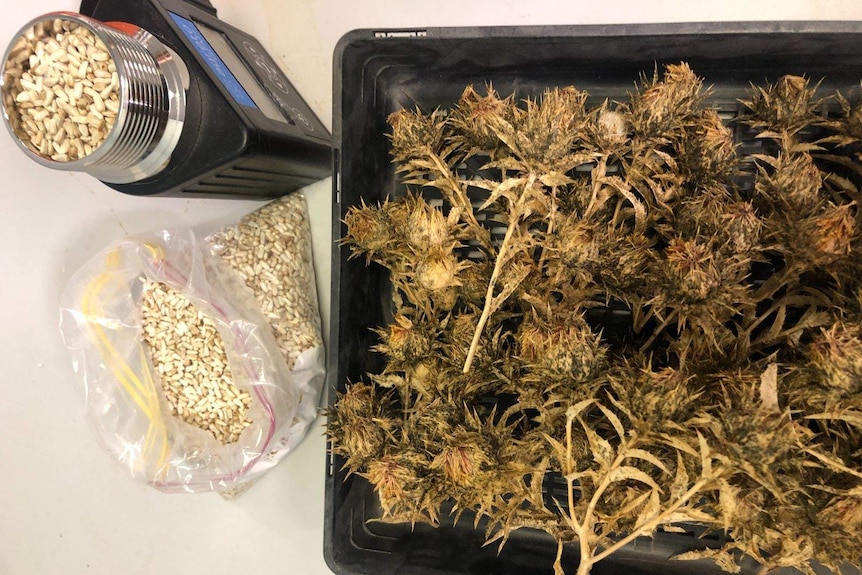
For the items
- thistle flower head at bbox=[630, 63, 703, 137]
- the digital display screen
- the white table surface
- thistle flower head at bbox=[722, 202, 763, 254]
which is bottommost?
the white table surface

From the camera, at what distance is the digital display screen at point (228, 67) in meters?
0.69

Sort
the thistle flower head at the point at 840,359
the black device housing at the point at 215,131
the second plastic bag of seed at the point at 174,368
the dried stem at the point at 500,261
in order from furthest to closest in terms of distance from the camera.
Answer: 1. the second plastic bag of seed at the point at 174,368
2. the black device housing at the point at 215,131
3. the dried stem at the point at 500,261
4. the thistle flower head at the point at 840,359

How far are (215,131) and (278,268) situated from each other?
0.26m

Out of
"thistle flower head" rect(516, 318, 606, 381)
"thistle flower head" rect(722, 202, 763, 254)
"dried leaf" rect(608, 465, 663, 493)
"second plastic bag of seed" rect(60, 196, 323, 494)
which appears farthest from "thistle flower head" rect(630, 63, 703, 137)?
"second plastic bag of seed" rect(60, 196, 323, 494)

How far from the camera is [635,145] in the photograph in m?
0.58

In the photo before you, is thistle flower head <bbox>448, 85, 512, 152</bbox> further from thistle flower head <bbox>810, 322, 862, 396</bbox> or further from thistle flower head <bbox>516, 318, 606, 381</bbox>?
thistle flower head <bbox>810, 322, 862, 396</bbox>

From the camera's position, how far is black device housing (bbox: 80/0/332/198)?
667 mm

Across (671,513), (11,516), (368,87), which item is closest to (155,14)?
(368,87)

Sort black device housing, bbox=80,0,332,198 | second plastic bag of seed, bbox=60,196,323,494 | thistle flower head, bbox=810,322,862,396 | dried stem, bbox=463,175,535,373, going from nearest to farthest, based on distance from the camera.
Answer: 1. thistle flower head, bbox=810,322,862,396
2. dried stem, bbox=463,175,535,373
3. black device housing, bbox=80,0,332,198
4. second plastic bag of seed, bbox=60,196,323,494

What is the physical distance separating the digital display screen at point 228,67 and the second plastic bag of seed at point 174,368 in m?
0.27

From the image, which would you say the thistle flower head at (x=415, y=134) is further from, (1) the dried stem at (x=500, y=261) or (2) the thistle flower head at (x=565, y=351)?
(2) the thistle flower head at (x=565, y=351)

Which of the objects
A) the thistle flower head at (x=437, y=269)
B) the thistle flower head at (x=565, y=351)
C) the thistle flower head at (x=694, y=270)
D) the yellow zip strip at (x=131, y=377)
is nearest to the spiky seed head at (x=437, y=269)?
the thistle flower head at (x=437, y=269)

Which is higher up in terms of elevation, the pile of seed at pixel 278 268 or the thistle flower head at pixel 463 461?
the pile of seed at pixel 278 268

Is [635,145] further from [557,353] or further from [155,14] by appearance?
[155,14]
